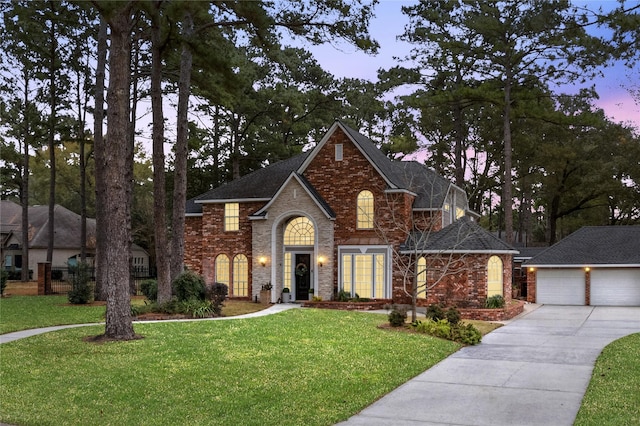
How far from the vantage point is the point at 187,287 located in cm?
1966

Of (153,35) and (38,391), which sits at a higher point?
(153,35)

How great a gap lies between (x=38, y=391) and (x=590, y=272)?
2741cm

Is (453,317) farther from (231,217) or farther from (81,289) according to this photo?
(231,217)

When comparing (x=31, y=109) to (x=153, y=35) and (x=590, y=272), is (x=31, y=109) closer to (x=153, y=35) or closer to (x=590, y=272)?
(x=153, y=35)

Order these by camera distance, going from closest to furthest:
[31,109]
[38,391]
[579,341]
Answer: [38,391] < [579,341] < [31,109]

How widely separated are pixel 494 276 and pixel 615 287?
9.33m

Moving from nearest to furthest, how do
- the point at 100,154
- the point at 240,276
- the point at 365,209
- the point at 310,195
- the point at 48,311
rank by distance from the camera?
the point at 48,311 → the point at 100,154 → the point at 310,195 → the point at 365,209 → the point at 240,276

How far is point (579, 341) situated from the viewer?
52.5ft

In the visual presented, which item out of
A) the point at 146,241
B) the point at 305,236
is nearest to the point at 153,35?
the point at 305,236

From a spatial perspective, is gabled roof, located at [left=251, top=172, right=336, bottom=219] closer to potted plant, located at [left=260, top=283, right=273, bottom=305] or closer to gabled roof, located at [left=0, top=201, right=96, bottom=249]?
potted plant, located at [left=260, top=283, right=273, bottom=305]

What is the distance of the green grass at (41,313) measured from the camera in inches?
654

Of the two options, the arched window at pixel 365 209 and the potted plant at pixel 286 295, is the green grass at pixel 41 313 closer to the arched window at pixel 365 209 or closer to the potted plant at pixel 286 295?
the potted plant at pixel 286 295

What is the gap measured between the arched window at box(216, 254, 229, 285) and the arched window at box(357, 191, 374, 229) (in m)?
7.26

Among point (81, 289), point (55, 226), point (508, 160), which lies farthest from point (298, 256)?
point (55, 226)
